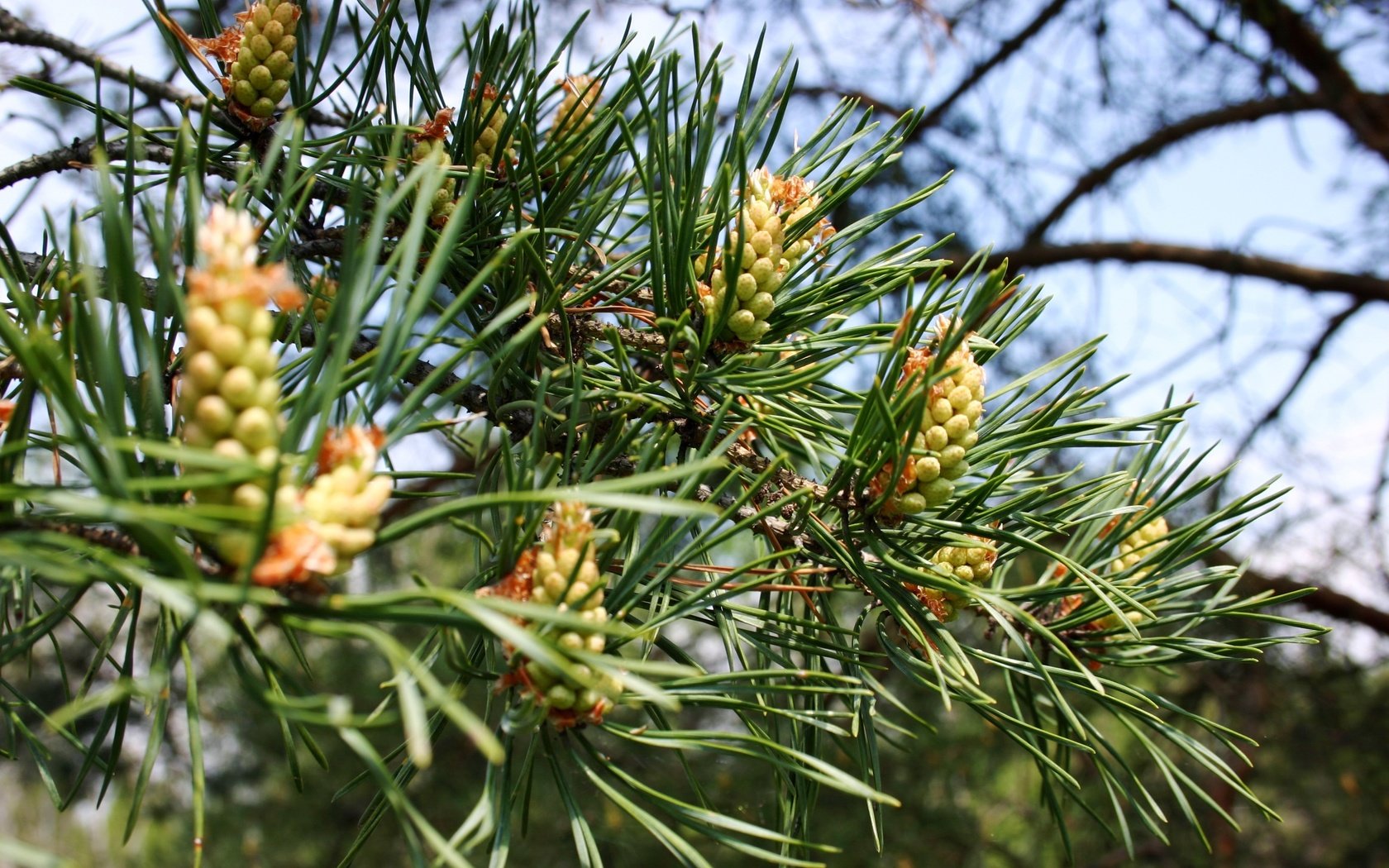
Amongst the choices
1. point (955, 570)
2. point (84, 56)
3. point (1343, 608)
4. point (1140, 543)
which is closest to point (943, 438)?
point (955, 570)

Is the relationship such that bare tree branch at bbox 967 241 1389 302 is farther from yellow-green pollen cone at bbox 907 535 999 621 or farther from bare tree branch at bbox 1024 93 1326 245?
yellow-green pollen cone at bbox 907 535 999 621

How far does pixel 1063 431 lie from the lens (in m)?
0.41

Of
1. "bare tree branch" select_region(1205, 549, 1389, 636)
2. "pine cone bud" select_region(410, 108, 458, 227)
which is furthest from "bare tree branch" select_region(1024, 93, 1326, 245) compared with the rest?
"pine cone bud" select_region(410, 108, 458, 227)

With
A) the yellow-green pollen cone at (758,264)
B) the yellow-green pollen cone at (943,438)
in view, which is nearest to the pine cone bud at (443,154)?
the yellow-green pollen cone at (758,264)

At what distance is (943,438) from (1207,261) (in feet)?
4.64

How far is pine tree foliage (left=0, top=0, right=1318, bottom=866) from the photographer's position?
9.6 inches

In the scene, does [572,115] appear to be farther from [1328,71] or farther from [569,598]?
[1328,71]

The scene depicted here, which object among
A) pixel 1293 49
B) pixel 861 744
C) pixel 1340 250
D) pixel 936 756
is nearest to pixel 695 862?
pixel 861 744

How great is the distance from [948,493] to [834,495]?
5 centimetres

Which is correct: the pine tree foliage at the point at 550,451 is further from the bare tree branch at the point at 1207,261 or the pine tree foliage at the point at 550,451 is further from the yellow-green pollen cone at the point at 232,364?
the bare tree branch at the point at 1207,261

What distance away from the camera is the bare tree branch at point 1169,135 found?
155 cm

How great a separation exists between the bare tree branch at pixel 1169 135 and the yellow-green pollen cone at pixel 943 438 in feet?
4.70

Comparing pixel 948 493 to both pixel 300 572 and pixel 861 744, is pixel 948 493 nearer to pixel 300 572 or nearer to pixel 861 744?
pixel 861 744

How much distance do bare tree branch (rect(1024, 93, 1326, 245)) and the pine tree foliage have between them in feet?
4.23
